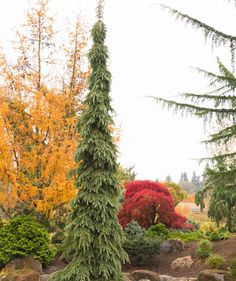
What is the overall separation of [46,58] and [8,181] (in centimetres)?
448

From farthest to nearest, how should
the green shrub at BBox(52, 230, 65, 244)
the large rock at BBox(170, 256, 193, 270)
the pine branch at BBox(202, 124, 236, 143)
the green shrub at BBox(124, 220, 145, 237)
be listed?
the green shrub at BBox(124, 220, 145, 237) < the green shrub at BBox(52, 230, 65, 244) < the large rock at BBox(170, 256, 193, 270) < the pine branch at BBox(202, 124, 236, 143)

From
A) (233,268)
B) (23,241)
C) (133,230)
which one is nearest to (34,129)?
Answer: (23,241)

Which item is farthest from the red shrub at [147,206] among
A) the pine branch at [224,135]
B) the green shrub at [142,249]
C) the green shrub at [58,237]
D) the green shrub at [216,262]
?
the pine branch at [224,135]

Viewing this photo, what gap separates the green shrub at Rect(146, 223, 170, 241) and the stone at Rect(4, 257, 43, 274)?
489cm

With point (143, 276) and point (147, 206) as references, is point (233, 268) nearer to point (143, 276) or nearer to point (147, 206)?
point (143, 276)

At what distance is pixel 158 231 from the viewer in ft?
47.4

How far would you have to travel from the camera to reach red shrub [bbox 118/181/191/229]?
14.5 metres

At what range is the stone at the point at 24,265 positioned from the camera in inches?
409

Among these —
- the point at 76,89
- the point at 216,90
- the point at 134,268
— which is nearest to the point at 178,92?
the point at 216,90

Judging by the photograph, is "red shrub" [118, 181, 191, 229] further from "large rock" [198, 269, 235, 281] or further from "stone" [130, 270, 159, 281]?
"large rock" [198, 269, 235, 281]

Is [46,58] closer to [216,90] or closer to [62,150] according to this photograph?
[62,150]

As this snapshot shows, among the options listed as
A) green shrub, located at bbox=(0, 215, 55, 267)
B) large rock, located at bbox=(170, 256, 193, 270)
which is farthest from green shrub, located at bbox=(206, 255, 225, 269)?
green shrub, located at bbox=(0, 215, 55, 267)

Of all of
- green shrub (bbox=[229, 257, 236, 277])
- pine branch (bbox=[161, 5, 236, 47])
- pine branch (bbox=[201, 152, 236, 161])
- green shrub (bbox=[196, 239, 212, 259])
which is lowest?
green shrub (bbox=[229, 257, 236, 277])

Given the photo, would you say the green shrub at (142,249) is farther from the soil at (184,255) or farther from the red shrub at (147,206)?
the red shrub at (147,206)
